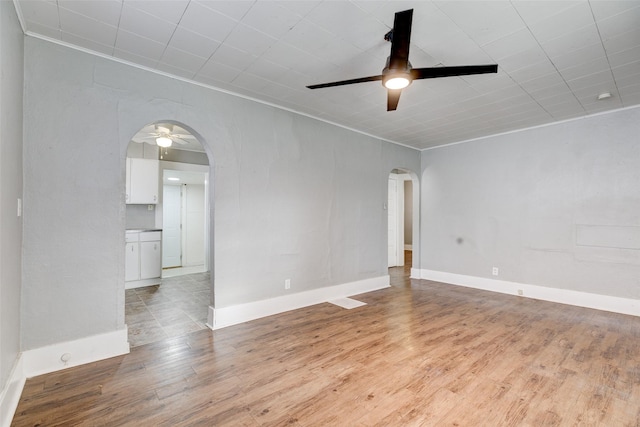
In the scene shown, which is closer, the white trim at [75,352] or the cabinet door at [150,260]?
the white trim at [75,352]

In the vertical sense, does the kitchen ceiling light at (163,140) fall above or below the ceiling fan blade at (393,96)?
above

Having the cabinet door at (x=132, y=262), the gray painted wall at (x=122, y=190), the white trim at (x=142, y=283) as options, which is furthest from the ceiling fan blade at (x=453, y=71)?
the white trim at (x=142, y=283)

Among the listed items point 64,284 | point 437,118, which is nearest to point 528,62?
point 437,118

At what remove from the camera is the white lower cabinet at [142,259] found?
16.6 ft

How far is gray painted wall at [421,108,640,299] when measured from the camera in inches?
153

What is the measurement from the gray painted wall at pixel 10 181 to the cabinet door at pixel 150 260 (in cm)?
310

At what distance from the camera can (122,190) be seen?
2.74 m

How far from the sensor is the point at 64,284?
8.07ft

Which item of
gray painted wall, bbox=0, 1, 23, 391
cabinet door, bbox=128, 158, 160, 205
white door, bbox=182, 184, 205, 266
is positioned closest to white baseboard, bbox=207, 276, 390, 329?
gray painted wall, bbox=0, 1, 23, 391

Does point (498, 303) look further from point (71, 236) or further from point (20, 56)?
point (20, 56)

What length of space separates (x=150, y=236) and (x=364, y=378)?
4621 mm

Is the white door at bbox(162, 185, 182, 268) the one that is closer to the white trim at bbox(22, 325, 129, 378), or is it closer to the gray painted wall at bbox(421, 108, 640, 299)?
the white trim at bbox(22, 325, 129, 378)

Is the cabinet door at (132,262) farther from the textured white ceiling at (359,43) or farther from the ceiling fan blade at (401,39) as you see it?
the ceiling fan blade at (401,39)

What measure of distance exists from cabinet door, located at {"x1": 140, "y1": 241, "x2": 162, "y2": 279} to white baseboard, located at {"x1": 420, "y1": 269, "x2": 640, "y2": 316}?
5268 mm
